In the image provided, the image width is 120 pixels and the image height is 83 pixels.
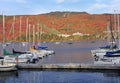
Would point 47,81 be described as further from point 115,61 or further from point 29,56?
point 29,56

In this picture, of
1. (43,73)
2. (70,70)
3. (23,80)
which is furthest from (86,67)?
(23,80)

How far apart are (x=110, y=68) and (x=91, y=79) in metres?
5.45

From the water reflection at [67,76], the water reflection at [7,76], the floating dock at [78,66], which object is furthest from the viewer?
the floating dock at [78,66]

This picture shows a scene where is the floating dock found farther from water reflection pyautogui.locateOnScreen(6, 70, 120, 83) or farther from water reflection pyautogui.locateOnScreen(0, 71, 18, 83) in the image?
water reflection pyautogui.locateOnScreen(0, 71, 18, 83)

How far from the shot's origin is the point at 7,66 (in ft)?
129

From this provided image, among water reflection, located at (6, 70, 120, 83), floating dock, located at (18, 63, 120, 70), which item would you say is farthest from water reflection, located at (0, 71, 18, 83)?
floating dock, located at (18, 63, 120, 70)

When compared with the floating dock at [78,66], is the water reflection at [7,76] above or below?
below

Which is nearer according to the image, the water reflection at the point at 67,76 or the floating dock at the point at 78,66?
the water reflection at the point at 67,76

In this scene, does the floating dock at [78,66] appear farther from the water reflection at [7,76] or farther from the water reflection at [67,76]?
the water reflection at [7,76]

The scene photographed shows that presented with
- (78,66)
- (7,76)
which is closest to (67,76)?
(78,66)

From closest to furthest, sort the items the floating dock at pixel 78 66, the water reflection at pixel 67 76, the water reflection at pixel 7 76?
the water reflection at pixel 67 76 → the water reflection at pixel 7 76 → the floating dock at pixel 78 66

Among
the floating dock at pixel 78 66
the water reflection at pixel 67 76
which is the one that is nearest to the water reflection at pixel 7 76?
the water reflection at pixel 67 76

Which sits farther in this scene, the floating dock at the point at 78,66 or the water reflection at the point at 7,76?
the floating dock at the point at 78,66

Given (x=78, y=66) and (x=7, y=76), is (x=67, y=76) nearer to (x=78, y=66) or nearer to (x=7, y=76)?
(x=78, y=66)
